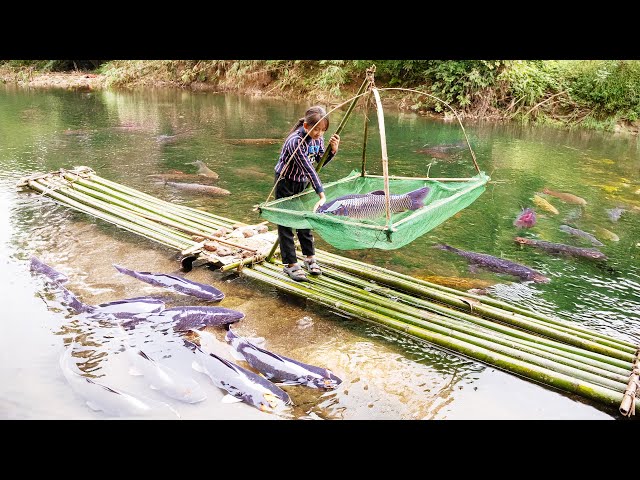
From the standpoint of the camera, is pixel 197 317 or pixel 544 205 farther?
pixel 544 205

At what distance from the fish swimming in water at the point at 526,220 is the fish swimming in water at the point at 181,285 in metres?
5.05

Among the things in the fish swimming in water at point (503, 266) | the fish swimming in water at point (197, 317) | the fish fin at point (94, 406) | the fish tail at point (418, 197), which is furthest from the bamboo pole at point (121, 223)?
the fish swimming in water at point (503, 266)

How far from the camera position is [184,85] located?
2562 cm

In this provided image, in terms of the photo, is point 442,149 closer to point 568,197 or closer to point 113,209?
point 568,197

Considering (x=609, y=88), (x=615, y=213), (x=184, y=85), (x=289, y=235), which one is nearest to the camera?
(x=289, y=235)

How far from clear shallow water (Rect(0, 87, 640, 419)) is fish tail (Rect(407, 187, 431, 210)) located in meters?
1.13

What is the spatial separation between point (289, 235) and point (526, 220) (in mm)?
4474

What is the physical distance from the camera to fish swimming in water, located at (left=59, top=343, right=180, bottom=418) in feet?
11.8

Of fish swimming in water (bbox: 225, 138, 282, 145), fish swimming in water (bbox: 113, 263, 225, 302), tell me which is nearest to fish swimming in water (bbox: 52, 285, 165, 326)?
fish swimming in water (bbox: 113, 263, 225, 302)

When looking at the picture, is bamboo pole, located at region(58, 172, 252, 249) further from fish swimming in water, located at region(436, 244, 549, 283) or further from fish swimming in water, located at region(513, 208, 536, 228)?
fish swimming in water, located at region(513, 208, 536, 228)

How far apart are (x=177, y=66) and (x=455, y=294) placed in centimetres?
2470

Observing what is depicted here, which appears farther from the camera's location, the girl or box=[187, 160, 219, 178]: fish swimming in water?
box=[187, 160, 219, 178]: fish swimming in water

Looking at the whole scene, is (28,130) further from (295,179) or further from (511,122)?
(511,122)

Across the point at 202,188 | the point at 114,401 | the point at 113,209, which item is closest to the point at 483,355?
the point at 114,401
